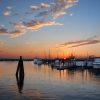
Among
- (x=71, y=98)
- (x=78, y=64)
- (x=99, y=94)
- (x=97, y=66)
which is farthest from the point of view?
(x=78, y=64)

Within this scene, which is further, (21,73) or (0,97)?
(21,73)

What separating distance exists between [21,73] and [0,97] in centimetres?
2638

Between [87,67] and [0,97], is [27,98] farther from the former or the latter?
[87,67]

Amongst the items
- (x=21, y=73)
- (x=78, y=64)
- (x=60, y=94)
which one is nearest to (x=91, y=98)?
(x=60, y=94)

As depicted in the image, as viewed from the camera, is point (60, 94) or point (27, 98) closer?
point (27, 98)

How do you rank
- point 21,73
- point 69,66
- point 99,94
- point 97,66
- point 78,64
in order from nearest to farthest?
point 99,94
point 21,73
point 97,66
point 69,66
point 78,64

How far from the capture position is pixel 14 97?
30.3 meters

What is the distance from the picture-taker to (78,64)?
364 feet

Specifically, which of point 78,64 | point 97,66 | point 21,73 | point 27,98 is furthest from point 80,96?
point 78,64

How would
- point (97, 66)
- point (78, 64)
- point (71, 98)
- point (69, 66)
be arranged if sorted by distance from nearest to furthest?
point (71, 98), point (97, 66), point (69, 66), point (78, 64)

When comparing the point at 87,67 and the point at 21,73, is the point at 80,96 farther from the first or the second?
the point at 87,67

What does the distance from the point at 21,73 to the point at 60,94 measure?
2525 cm

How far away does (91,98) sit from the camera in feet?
97.0

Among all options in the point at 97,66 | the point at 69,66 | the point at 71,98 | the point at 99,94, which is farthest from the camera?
the point at 69,66
